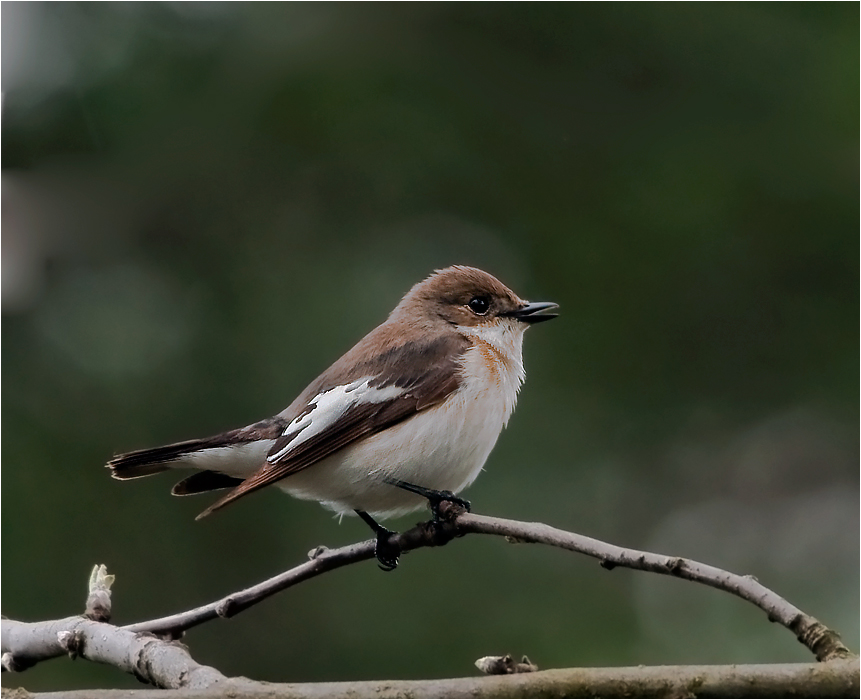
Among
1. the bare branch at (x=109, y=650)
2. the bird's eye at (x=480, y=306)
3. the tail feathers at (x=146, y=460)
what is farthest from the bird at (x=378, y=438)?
the bare branch at (x=109, y=650)

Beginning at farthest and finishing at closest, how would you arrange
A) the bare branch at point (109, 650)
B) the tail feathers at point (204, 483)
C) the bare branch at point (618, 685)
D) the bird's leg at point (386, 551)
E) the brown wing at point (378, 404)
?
the tail feathers at point (204, 483), the brown wing at point (378, 404), the bird's leg at point (386, 551), the bare branch at point (109, 650), the bare branch at point (618, 685)

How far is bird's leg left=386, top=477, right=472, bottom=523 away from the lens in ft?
9.15

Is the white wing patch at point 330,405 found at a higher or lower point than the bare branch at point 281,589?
higher

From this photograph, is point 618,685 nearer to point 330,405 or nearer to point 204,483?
point 330,405

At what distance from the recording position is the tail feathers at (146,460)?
9.80 ft

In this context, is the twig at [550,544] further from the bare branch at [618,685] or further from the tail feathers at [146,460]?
the tail feathers at [146,460]

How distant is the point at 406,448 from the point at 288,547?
2.29 metres

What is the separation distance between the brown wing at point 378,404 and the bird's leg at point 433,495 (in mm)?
186

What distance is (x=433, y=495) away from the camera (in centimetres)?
291

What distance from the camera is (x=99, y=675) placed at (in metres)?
4.64

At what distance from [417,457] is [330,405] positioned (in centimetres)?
33

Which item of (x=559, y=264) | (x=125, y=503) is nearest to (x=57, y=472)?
(x=125, y=503)

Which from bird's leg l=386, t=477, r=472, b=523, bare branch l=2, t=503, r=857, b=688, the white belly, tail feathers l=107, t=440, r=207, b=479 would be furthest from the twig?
tail feathers l=107, t=440, r=207, b=479

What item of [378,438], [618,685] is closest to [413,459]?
[378,438]
